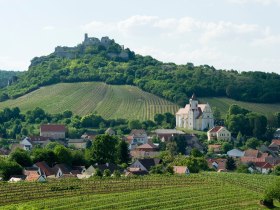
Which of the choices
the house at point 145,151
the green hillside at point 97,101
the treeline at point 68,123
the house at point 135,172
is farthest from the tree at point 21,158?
the green hillside at point 97,101

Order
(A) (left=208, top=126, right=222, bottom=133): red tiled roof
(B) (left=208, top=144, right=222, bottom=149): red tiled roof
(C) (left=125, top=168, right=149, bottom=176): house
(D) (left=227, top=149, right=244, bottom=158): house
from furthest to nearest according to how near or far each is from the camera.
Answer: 1. (A) (left=208, top=126, right=222, bottom=133): red tiled roof
2. (B) (left=208, top=144, right=222, bottom=149): red tiled roof
3. (D) (left=227, top=149, right=244, bottom=158): house
4. (C) (left=125, top=168, right=149, bottom=176): house

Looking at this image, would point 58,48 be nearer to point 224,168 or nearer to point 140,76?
point 140,76

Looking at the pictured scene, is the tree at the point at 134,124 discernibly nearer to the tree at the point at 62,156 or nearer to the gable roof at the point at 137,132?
the gable roof at the point at 137,132

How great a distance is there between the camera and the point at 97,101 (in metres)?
135

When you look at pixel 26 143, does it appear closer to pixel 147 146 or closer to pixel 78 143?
pixel 78 143

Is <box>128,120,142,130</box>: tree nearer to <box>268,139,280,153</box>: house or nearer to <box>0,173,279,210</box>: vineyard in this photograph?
<box>268,139,280,153</box>: house

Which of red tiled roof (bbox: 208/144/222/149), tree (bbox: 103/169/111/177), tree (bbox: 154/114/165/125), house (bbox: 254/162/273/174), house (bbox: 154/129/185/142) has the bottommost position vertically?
house (bbox: 254/162/273/174)

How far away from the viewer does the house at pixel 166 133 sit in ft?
350

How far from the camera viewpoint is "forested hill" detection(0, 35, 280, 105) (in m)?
137

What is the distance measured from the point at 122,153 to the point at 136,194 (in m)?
26.0

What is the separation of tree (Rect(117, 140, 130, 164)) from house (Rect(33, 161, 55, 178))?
35.2 feet

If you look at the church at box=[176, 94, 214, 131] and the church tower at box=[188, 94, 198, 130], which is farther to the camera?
the church tower at box=[188, 94, 198, 130]

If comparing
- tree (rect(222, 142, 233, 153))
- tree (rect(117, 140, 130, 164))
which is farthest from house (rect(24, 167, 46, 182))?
tree (rect(222, 142, 233, 153))

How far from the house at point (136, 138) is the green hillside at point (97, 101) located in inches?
522
